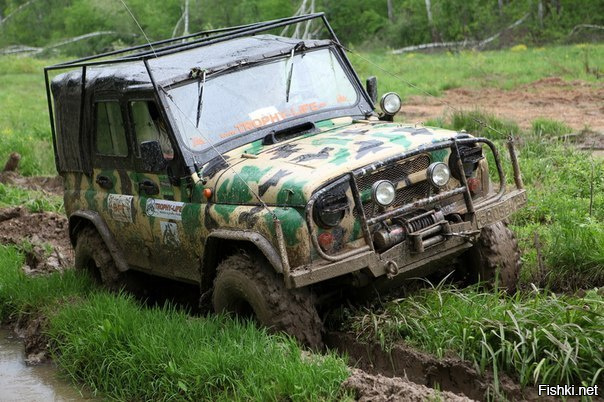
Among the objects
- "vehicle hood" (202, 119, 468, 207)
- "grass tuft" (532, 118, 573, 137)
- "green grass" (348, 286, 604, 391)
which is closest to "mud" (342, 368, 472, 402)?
"green grass" (348, 286, 604, 391)

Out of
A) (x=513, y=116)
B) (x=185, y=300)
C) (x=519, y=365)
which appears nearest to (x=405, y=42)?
(x=513, y=116)

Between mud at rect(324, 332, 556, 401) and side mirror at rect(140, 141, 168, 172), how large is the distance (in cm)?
169

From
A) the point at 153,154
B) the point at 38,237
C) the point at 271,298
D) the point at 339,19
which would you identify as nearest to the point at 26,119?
the point at 38,237

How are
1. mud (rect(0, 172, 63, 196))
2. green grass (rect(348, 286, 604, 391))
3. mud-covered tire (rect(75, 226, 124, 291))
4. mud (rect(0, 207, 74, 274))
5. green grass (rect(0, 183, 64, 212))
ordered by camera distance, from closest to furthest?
1. green grass (rect(348, 286, 604, 391))
2. mud-covered tire (rect(75, 226, 124, 291))
3. mud (rect(0, 207, 74, 274))
4. green grass (rect(0, 183, 64, 212))
5. mud (rect(0, 172, 63, 196))

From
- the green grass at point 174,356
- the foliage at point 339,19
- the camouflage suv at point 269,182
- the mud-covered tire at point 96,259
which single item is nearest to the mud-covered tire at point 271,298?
the camouflage suv at point 269,182

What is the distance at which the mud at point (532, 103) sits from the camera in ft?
49.8

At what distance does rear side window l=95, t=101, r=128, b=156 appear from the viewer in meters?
7.61

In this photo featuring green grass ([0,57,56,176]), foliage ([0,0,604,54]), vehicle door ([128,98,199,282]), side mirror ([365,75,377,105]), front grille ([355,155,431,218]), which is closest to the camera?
front grille ([355,155,431,218])

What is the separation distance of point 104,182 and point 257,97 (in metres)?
1.56

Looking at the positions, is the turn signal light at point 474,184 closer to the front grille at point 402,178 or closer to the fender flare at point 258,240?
the front grille at point 402,178

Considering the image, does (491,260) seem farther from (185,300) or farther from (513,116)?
(513,116)

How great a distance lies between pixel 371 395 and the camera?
504cm

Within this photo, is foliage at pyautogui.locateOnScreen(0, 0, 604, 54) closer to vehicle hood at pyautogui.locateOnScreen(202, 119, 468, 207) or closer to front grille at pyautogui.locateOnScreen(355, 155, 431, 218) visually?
vehicle hood at pyautogui.locateOnScreen(202, 119, 468, 207)

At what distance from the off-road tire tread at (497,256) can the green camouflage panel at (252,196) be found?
1.57 feet
